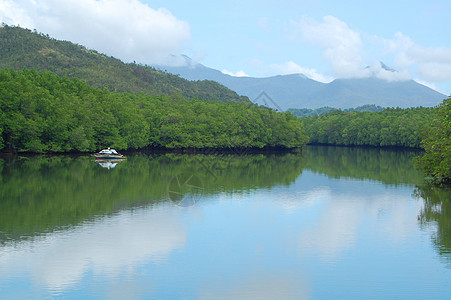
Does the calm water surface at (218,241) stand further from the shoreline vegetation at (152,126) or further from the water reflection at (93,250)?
the shoreline vegetation at (152,126)

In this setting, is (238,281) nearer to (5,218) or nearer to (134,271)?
(134,271)

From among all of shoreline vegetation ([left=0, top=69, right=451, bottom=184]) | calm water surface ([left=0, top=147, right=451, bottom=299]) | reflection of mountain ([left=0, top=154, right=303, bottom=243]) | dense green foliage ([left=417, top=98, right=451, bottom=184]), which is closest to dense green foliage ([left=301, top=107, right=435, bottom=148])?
shoreline vegetation ([left=0, top=69, right=451, bottom=184])

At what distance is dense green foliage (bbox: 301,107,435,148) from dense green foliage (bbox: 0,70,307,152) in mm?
22248

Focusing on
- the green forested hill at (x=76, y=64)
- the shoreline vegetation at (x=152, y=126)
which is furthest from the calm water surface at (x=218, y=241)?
the green forested hill at (x=76, y=64)

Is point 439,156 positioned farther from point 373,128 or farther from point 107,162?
point 373,128

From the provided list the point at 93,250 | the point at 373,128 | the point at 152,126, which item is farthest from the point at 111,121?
the point at 373,128

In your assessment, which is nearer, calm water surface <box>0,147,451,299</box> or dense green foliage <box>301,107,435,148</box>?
calm water surface <box>0,147,451,299</box>

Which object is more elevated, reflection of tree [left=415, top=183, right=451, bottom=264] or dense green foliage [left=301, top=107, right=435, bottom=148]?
dense green foliage [left=301, top=107, right=435, bottom=148]

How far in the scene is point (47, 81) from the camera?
2518 inches

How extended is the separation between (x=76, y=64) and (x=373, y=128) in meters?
76.0

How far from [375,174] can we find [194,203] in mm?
24486

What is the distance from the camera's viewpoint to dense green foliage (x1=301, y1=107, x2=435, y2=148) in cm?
9669

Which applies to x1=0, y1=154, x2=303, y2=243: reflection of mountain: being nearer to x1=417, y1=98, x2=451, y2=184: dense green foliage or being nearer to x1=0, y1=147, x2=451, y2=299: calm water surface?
x1=0, y1=147, x2=451, y2=299: calm water surface

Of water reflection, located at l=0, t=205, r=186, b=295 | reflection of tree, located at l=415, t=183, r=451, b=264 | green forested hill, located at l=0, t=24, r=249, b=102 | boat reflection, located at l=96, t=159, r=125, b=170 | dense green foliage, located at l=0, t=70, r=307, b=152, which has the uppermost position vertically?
green forested hill, located at l=0, t=24, r=249, b=102
